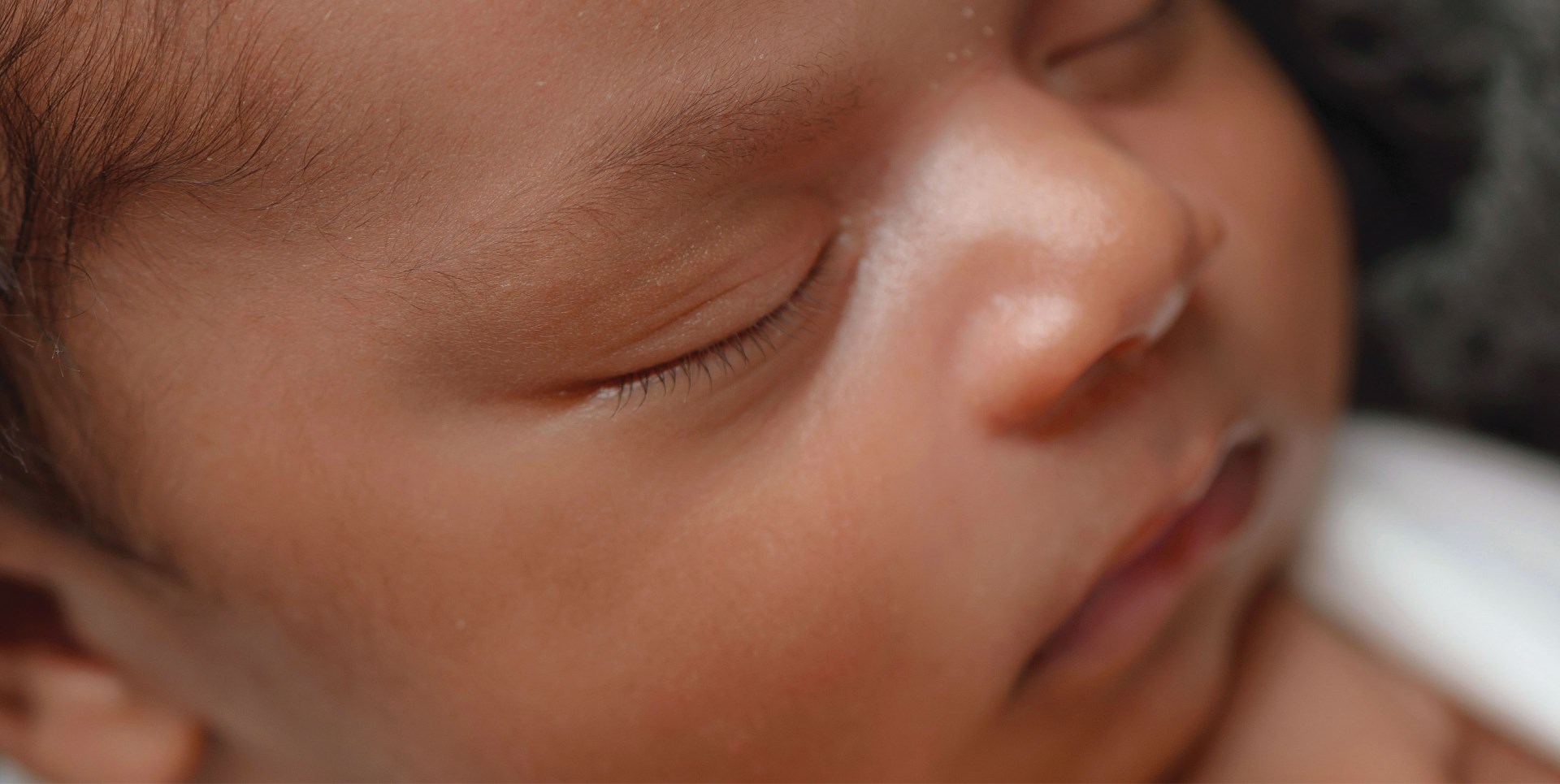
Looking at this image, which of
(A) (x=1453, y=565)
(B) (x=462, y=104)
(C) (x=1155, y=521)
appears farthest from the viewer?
(A) (x=1453, y=565)

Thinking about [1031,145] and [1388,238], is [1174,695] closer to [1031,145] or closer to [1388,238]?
[1031,145]

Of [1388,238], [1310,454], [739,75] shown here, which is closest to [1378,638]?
[1310,454]

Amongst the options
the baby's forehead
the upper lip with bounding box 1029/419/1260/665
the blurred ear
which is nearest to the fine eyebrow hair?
the baby's forehead

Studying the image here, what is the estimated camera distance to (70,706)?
0.83 meters

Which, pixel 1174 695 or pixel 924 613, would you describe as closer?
pixel 924 613

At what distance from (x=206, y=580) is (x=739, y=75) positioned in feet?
1.33

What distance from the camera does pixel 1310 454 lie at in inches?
35.3

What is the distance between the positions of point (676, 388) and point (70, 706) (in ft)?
1.51

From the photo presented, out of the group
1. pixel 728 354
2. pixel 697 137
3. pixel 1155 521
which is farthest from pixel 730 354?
pixel 1155 521

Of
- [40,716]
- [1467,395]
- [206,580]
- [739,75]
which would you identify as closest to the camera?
[739,75]

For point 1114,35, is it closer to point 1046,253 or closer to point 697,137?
point 1046,253

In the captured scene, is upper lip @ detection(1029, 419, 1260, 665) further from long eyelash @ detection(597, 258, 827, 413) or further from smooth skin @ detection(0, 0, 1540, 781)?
long eyelash @ detection(597, 258, 827, 413)

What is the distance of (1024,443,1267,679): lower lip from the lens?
76 cm

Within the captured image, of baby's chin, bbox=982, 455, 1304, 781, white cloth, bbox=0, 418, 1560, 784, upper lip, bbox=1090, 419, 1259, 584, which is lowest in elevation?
white cloth, bbox=0, 418, 1560, 784
